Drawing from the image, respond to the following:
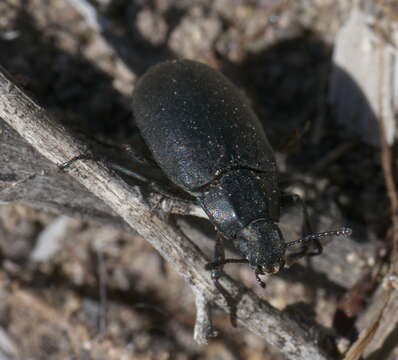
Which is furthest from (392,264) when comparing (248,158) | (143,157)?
(143,157)

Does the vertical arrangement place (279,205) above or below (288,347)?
above

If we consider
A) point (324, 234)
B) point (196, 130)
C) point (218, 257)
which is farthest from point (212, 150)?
point (324, 234)

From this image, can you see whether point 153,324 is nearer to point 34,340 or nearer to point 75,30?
point 34,340

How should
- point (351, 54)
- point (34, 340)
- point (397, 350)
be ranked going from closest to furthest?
point (397, 350), point (34, 340), point (351, 54)

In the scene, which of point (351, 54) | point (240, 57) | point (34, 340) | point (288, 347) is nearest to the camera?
point (288, 347)

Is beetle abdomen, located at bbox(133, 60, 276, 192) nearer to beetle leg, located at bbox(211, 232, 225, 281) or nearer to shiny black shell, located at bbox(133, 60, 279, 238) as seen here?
shiny black shell, located at bbox(133, 60, 279, 238)

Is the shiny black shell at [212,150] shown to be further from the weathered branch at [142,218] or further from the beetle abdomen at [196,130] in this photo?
the weathered branch at [142,218]

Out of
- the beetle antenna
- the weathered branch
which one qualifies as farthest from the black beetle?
the weathered branch
